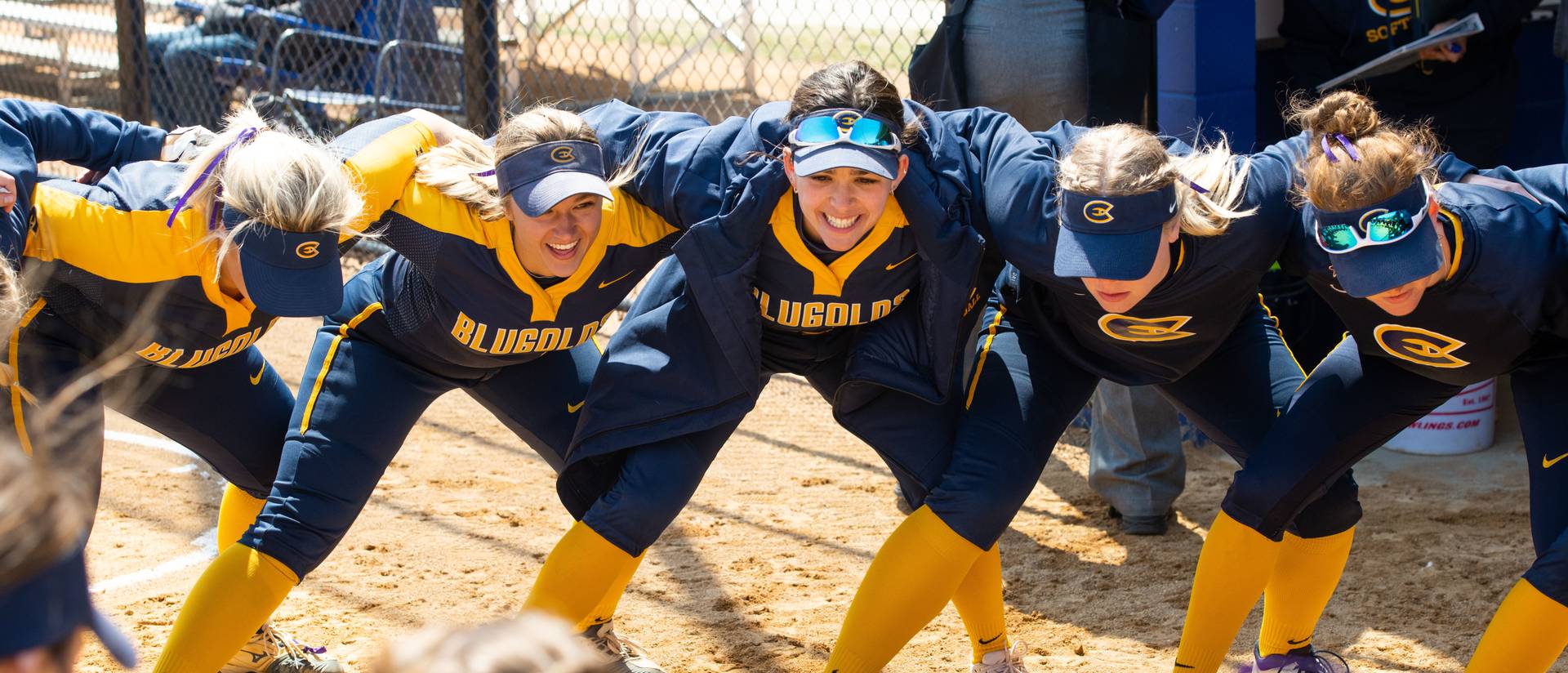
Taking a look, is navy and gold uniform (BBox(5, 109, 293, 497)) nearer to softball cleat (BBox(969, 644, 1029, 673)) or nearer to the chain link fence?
softball cleat (BBox(969, 644, 1029, 673))

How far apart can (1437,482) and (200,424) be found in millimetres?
4009

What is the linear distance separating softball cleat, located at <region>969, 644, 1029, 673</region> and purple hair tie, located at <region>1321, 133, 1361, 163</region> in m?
1.37

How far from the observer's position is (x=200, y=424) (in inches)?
131

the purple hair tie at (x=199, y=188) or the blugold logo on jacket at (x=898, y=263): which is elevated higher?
the purple hair tie at (x=199, y=188)

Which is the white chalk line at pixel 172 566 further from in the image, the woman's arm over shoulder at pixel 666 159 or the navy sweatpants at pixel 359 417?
the woman's arm over shoulder at pixel 666 159

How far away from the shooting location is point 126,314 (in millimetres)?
3049

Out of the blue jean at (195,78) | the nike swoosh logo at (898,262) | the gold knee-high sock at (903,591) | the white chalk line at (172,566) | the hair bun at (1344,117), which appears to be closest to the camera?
the hair bun at (1344,117)

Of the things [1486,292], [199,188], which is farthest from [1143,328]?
[199,188]

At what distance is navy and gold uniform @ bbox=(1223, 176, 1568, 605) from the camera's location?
2.78 m

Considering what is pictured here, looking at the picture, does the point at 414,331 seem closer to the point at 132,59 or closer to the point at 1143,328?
the point at 1143,328

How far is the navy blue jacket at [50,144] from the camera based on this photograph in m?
2.85

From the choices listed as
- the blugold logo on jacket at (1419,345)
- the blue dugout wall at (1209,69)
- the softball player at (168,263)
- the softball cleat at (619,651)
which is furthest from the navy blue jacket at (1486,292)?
the softball player at (168,263)

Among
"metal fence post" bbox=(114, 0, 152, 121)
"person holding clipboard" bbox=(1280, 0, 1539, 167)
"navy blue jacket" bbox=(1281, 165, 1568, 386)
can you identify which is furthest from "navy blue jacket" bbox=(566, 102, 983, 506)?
"metal fence post" bbox=(114, 0, 152, 121)

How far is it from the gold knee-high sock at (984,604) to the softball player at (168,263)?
157cm
